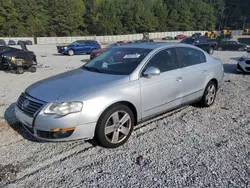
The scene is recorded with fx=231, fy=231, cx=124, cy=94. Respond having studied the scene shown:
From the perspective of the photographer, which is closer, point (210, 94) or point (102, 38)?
point (210, 94)

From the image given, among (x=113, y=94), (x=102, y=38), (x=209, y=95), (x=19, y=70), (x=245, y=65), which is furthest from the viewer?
(x=102, y=38)

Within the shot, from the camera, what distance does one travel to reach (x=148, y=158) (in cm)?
320

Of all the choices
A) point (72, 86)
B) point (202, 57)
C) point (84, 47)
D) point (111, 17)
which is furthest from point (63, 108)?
point (111, 17)

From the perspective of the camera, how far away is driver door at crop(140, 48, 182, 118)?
3.70m

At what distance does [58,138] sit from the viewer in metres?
3.13

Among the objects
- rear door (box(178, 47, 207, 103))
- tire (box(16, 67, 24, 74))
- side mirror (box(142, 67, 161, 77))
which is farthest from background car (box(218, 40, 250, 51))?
side mirror (box(142, 67, 161, 77))

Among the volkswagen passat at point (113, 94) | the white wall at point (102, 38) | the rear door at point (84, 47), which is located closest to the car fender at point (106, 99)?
the volkswagen passat at point (113, 94)

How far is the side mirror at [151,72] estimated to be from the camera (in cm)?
362

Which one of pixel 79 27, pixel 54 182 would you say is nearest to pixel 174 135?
pixel 54 182

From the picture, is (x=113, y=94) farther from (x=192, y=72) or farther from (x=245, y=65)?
(x=245, y=65)

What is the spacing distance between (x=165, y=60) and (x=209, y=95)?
167cm

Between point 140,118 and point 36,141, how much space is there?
1.71 metres

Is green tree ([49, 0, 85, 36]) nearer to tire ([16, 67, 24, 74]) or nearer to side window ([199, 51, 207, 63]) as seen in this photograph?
tire ([16, 67, 24, 74])

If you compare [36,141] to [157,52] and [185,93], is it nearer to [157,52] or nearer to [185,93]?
[157,52]
